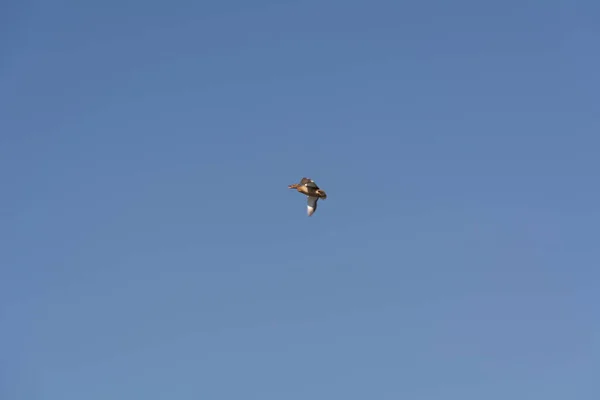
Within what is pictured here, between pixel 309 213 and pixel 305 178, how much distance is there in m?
4.89

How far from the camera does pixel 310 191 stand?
174 meters

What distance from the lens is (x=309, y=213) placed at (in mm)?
174250

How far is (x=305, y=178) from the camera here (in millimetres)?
173000

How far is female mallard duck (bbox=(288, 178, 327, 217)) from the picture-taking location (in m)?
173

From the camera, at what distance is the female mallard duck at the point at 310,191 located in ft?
568
